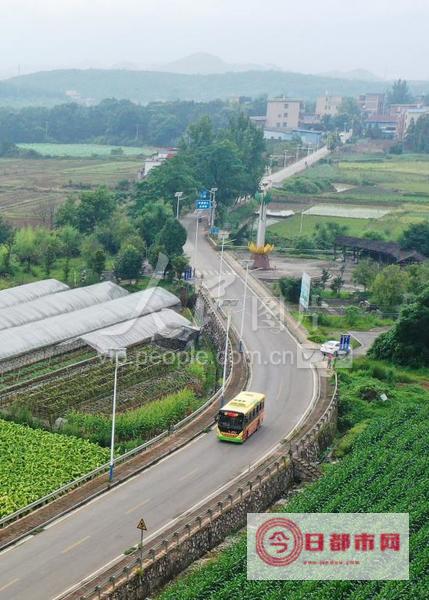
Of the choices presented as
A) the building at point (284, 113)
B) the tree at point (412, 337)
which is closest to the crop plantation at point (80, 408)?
the tree at point (412, 337)

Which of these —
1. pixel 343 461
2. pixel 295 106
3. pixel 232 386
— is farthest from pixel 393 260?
pixel 295 106

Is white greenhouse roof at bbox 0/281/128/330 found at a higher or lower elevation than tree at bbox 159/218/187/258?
lower

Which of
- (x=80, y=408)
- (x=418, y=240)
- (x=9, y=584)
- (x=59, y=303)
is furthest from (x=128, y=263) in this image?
(x=9, y=584)

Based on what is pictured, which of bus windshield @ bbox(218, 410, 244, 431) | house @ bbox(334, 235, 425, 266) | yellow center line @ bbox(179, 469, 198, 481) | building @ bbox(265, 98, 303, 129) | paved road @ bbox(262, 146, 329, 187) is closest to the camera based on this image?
yellow center line @ bbox(179, 469, 198, 481)

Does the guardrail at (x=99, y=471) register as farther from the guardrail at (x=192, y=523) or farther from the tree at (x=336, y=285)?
the tree at (x=336, y=285)

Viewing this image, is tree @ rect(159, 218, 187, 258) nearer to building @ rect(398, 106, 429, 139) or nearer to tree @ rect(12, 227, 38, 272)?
tree @ rect(12, 227, 38, 272)

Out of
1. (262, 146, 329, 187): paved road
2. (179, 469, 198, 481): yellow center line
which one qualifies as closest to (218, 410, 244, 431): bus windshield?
(179, 469, 198, 481): yellow center line
